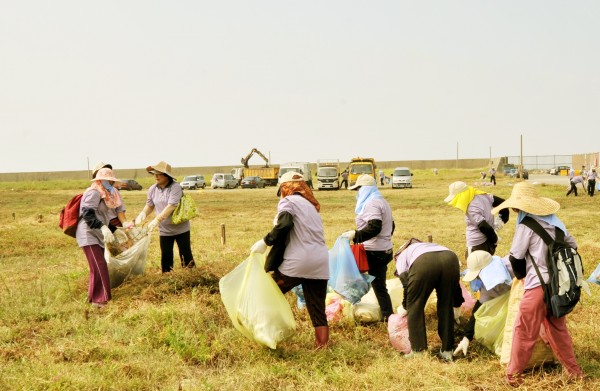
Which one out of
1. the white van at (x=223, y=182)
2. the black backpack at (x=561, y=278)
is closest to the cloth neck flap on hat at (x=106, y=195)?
the black backpack at (x=561, y=278)

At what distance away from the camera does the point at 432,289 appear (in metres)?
4.75

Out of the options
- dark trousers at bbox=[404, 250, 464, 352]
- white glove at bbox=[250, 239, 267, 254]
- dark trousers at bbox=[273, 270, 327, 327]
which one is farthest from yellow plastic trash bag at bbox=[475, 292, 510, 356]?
white glove at bbox=[250, 239, 267, 254]

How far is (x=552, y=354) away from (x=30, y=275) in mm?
7112

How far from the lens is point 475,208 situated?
6.07m

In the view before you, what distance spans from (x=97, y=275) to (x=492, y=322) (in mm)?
4016

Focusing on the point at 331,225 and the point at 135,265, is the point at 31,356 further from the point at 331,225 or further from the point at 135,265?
the point at 331,225

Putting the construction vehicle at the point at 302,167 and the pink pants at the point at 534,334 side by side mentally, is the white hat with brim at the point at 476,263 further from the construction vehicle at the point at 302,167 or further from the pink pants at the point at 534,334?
the construction vehicle at the point at 302,167

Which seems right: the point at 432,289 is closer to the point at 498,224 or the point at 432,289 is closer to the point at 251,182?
the point at 498,224

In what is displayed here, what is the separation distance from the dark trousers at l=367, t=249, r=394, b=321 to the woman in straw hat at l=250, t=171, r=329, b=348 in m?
0.92

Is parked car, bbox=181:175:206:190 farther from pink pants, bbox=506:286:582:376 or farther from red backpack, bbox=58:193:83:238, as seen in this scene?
pink pants, bbox=506:286:582:376

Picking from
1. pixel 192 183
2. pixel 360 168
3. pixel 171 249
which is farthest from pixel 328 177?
pixel 171 249

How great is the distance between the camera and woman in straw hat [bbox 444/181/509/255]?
238 inches

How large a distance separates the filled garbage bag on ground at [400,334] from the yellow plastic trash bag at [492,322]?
55cm

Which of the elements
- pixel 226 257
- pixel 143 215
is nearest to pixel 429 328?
pixel 143 215
